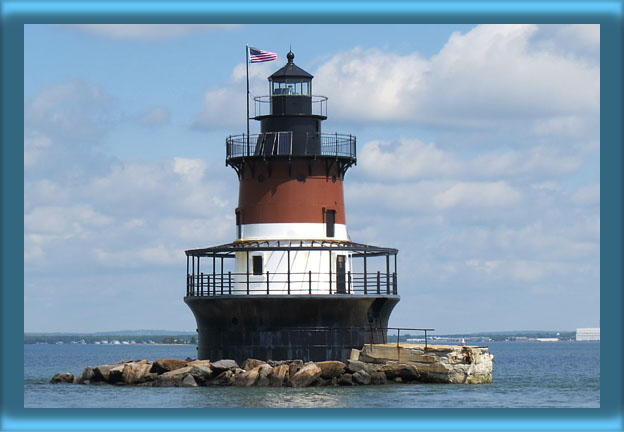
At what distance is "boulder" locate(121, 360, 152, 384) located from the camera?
5041cm

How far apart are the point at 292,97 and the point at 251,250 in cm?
571

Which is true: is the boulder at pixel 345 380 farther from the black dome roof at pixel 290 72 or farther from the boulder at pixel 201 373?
the black dome roof at pixel 290 72

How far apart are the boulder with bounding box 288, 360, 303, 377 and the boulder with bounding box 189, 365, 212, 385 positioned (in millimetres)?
2683

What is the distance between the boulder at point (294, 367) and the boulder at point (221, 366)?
193 centimetres

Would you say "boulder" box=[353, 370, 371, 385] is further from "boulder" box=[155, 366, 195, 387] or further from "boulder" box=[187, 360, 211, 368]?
"boulder" box=[155, 366, 195, 387]

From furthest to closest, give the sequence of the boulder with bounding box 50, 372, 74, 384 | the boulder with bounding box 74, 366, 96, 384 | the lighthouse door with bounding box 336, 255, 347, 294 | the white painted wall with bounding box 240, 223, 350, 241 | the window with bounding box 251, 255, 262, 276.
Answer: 1. the boulder with bounding box 50, 372, 74, 384
2. the lighthouse door with bounding box 336, 255, 347, 294
3. the boulder with bounding box 74, 366, 96, 384
4. the white painted wall with bounding box 240, 223, 350, 241
5. the window with bounding box 251, 255, 262, 276

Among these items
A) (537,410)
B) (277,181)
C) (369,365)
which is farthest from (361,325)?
(537,410)

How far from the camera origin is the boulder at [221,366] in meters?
49.0

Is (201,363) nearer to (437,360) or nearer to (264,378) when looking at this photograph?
(264,378)

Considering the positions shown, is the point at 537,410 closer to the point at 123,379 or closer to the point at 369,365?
the point at 369,365

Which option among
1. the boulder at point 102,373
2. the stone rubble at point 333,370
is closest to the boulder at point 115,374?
the stone rubble at point 333,370

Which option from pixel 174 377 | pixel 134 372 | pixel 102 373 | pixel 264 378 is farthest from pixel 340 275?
pixel 102 373

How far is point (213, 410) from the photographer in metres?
41.2

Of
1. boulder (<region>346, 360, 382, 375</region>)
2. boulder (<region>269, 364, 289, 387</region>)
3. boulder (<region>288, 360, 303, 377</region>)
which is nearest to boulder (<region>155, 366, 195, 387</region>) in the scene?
boulder (<region>269, 364, 289, 387</region>)
